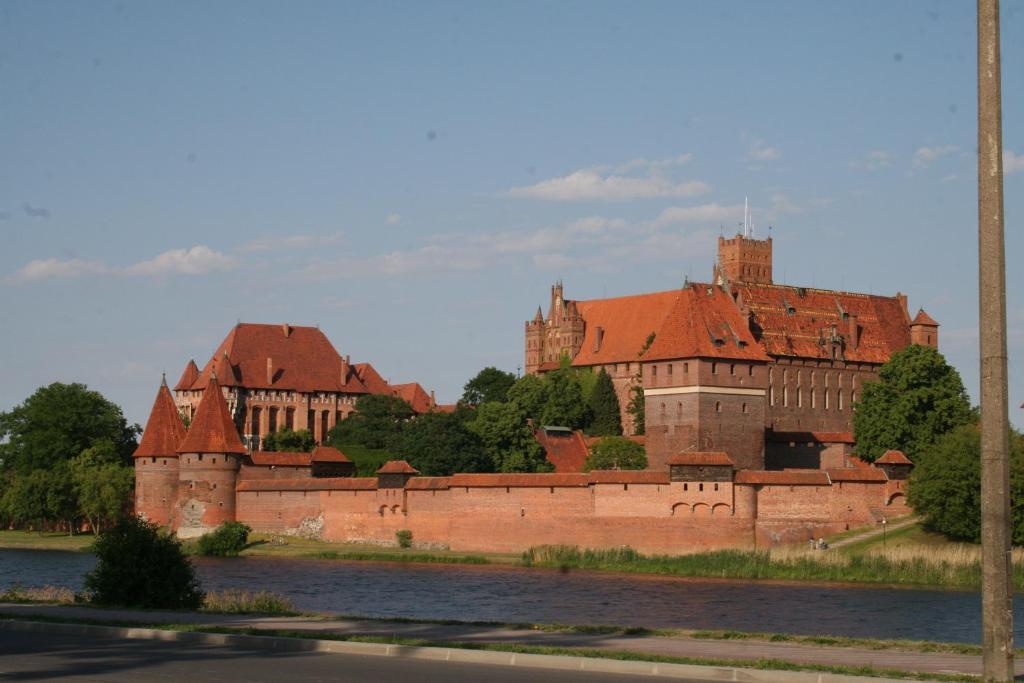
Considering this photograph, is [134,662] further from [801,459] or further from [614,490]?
[801,459]

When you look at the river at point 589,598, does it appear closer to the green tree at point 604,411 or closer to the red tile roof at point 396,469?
the red tile roof at point 396,469

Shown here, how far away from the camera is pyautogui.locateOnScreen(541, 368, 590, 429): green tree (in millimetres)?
70688

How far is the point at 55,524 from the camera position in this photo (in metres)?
66.9

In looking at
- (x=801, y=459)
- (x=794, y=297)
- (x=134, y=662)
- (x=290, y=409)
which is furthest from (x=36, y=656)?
(x=290, y=409)

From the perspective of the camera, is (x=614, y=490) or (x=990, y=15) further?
(x=614, y=490)

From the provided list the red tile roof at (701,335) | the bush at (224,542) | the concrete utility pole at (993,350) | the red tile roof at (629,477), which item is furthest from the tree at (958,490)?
the concrete utility pole at (993,350)

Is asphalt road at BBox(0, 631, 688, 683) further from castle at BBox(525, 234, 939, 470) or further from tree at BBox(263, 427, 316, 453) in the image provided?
tree at BBox(263, 427, 316, 453)

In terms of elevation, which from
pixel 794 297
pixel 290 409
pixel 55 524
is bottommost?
pixel 55 524

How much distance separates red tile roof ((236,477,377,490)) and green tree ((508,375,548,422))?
13.9m

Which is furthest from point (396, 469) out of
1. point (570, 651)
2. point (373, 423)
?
point (570, 651)

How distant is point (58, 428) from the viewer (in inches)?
2771

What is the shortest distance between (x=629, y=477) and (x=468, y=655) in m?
31.9

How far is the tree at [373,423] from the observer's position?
71750 millimetres

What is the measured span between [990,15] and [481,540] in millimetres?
39094
